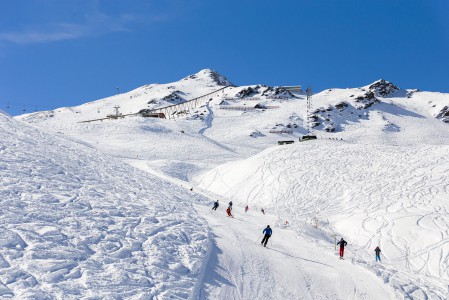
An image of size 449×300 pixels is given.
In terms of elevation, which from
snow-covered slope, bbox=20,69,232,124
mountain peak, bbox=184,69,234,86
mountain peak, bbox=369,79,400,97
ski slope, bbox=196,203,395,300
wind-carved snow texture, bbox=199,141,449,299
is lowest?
ski slope, bbox=196,203,395,300

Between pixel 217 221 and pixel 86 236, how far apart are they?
8374 mm

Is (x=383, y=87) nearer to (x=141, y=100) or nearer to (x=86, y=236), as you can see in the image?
(x=141, y=100)

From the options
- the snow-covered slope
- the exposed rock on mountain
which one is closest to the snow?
the snow-covered slope

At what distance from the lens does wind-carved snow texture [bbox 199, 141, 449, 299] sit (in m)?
21.9

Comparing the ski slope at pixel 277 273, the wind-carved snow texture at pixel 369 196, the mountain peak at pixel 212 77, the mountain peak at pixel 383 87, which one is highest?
the mountain peak at pixel 212 77

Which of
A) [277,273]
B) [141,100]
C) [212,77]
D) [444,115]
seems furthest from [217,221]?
[212,77]

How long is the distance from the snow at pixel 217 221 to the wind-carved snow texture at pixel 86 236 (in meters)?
0.05

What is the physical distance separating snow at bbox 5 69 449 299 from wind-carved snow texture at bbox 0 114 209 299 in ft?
0.17

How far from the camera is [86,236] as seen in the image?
44.5 feet

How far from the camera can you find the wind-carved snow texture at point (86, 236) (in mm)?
10641

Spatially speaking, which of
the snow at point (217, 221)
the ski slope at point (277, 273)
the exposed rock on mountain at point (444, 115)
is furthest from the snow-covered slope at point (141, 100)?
the ski slope at point (277, 273)

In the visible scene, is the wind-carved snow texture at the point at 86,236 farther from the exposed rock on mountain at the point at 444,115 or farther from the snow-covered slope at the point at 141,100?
the exposed rock on mountain at the point at 444,115

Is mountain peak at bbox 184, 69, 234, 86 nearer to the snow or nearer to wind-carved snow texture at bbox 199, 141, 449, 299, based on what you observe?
the snow

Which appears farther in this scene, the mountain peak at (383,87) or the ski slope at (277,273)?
the mountain peak at (383,87)
